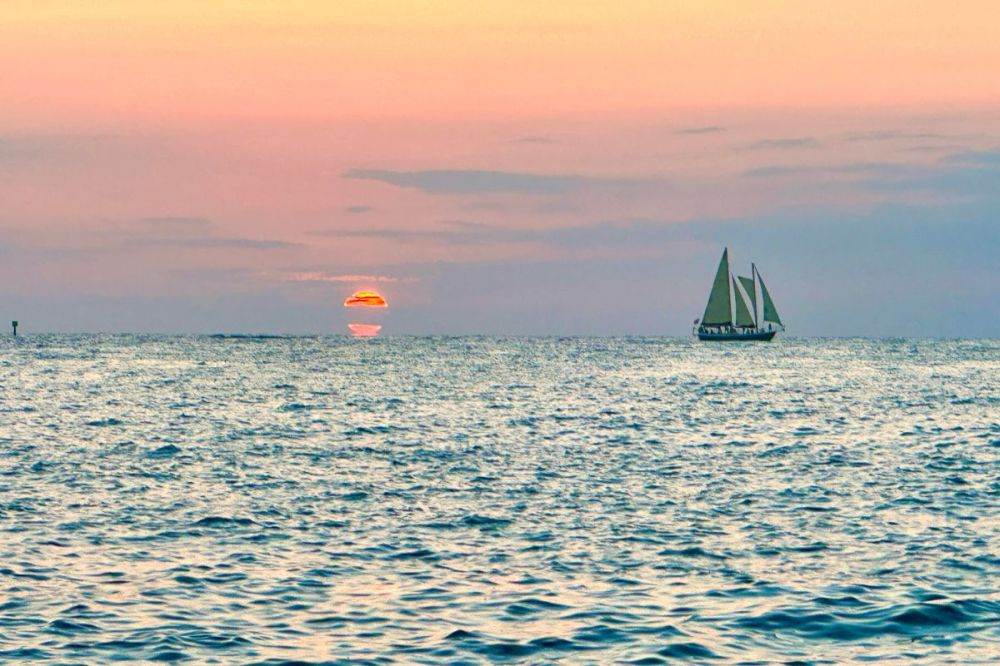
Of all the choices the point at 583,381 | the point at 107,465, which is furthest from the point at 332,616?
the point at 583,381

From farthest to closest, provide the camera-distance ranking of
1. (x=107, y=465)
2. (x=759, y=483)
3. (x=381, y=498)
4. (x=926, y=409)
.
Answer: (x=926, y=409)
(x=107, y=465)
(x=759, y=483)
(x=381, y=498)

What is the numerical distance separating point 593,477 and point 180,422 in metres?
28.7

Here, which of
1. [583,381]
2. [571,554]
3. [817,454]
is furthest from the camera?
[583,381]

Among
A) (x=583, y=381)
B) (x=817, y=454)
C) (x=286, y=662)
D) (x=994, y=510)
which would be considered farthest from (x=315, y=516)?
(x=583, y=381)

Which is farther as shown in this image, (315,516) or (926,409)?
(926,409)

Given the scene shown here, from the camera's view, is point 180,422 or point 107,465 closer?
point 107,465

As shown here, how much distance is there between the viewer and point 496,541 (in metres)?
26.9

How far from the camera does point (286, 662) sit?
17484mm

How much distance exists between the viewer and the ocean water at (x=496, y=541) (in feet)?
61.8

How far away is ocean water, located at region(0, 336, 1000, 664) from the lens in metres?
18.8

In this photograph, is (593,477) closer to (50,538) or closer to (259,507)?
(259,507)

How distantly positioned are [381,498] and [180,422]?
2980 centimetres

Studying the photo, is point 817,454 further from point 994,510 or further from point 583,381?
point 583,381

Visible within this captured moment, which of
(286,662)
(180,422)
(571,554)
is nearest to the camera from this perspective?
(286,662)
